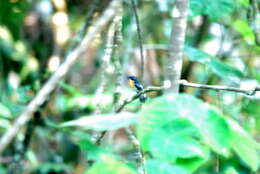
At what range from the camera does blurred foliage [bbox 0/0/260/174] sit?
602mm

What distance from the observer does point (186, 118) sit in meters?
0.54

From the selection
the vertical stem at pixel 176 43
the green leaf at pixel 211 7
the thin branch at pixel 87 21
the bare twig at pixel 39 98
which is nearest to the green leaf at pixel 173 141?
the bare twig at pixel 39 98

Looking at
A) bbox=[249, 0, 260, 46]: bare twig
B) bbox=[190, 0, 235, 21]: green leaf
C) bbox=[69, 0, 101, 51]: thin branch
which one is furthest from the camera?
bbox=[69, 0, 101, 51]: thin branch

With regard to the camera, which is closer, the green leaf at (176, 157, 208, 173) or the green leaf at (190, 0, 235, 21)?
the green leaf at (176, 157, 208, 173)

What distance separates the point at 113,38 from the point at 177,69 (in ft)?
0.68

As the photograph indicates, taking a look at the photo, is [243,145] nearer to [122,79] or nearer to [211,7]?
[122,79]

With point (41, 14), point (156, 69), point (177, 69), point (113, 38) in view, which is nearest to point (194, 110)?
point (177, 69)

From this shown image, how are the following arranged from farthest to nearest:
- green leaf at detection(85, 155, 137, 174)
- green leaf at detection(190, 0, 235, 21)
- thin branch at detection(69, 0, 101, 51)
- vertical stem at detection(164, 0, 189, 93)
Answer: thin branch at detection(69, 0, 101, 51) → green leaf at detection(190, 0, 235, 21) → vertical stem at detection(164, 0, 189, 93) → green leaf at detection(85, 155, 137, 174)

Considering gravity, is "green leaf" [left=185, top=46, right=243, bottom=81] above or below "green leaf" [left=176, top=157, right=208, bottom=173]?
below

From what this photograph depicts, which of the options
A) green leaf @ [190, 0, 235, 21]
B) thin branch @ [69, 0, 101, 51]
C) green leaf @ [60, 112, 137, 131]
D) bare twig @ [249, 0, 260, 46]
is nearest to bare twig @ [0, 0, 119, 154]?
green leaf @ [60, 112, 137, 131]

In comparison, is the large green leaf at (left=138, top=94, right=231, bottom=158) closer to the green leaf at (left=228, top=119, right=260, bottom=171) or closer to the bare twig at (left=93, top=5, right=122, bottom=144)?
the green leaf at (left=228, top=119, right=260, bottom=171)

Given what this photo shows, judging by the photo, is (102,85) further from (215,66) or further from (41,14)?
(41,14)

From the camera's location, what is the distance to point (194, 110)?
0.54m

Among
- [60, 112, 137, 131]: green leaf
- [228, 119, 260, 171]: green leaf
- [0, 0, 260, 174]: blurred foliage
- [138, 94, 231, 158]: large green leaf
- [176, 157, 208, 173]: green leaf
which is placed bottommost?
[0, 0, 260, 174]: blurred foliage
